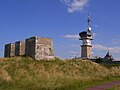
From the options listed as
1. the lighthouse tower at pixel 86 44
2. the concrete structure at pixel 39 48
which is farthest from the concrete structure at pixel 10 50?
the lighthouse tower at pixel 86 44

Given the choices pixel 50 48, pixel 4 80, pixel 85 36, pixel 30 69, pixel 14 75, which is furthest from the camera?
pixel 85 36

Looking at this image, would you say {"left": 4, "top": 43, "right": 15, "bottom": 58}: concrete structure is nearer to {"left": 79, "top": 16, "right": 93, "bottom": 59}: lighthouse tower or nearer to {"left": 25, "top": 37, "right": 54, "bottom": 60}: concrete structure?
{"left": 25, "top": 37, "right": 54, "bottom": 60}: concrete structure

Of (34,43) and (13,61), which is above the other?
(34,43)

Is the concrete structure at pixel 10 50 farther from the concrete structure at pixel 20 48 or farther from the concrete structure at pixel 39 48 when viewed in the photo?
the concrete structure at pixel 39 48

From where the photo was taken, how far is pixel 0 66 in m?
24.4

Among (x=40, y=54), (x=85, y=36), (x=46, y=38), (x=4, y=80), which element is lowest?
(x=4, y=80)

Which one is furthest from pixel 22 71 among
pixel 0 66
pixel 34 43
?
pixel 34 43

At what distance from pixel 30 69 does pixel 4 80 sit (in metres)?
6.22

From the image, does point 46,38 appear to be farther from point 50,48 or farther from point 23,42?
point 23,42

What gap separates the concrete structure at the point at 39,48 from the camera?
28.9m

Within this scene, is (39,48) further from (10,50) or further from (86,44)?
(86,44)

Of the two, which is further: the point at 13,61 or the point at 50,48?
the point at 50,48

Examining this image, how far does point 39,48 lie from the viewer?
29.1 metres

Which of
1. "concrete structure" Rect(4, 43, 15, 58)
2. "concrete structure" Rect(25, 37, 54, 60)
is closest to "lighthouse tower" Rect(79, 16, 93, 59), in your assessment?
"concrete structure" Rect(4, 43, 15, 58)
